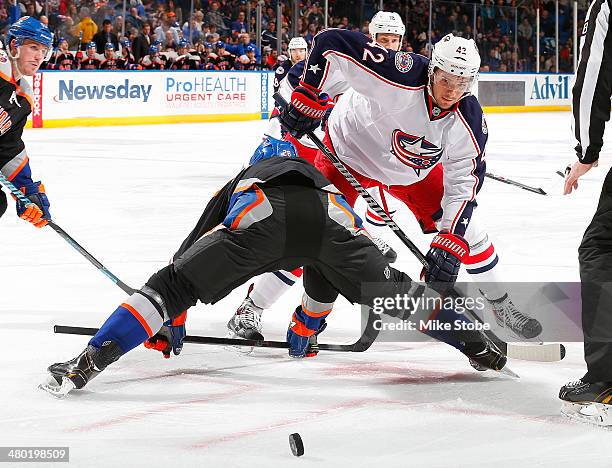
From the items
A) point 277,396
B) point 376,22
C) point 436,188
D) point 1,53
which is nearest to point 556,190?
point 376,22

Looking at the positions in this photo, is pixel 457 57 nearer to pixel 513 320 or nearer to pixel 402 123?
pixel 402 123

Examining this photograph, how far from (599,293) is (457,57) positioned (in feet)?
2.85

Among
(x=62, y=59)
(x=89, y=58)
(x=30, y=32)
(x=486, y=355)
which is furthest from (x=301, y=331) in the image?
(x=89, y=58)

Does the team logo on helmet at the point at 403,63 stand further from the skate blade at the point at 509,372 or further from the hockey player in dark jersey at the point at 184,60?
the hockey player in dark jersey at the point at 184,60

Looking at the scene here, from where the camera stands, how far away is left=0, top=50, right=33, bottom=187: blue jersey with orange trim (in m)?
3.69

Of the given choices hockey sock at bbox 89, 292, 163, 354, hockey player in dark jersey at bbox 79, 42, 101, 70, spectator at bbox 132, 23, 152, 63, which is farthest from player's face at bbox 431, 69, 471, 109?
spectator at bbox 132, 23, 152, 63

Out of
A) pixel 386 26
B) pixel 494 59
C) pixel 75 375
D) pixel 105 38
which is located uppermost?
pixel 386 26

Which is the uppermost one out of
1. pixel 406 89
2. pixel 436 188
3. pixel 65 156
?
pixel 406 89

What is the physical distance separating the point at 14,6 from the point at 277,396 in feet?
33.2

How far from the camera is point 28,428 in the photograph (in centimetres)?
Result: 230

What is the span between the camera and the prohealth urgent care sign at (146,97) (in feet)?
39.4

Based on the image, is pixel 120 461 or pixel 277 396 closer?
pixel 120 461

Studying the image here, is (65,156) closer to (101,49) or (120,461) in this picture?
(101,49)

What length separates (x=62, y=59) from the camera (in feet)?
40.2
